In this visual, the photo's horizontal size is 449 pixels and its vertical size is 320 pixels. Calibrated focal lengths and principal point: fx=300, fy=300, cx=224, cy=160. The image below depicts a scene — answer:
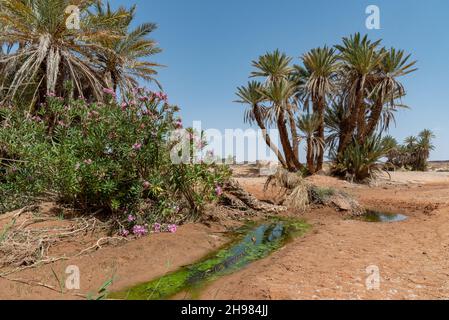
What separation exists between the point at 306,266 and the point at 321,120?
13.1 meters

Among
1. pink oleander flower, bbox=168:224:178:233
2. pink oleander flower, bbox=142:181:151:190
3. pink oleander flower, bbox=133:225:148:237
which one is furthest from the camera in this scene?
pink oleander flower, bbox=168:224:178:233

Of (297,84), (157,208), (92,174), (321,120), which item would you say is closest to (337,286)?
(157,208)

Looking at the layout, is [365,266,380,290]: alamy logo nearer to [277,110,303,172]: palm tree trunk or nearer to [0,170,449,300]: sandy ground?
[0,170,449,300]: sandy ground

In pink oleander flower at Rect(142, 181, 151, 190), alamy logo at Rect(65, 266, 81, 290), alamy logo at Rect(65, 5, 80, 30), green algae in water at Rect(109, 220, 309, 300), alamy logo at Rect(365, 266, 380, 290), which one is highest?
alamy logo at Rect(65, 5, 80, 30)

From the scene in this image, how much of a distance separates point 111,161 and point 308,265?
347 centimetres

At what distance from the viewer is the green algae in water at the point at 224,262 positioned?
133 inches

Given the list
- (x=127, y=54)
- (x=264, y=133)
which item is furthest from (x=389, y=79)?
(x=127, y=54)

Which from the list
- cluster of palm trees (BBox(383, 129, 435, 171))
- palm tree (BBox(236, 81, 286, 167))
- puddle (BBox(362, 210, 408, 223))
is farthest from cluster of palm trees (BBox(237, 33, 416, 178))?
cluster of palm trees (BBox(383, 129, 435, 171))

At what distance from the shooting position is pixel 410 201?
9.44 m

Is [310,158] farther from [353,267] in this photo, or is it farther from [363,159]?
[353,267]

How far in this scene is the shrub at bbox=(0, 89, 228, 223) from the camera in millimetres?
5109

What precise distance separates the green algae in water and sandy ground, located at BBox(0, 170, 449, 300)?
8.1 inches

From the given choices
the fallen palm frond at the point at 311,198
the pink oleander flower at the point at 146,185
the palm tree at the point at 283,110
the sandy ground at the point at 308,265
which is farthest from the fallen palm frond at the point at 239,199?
the palm tree at the point at 283,110

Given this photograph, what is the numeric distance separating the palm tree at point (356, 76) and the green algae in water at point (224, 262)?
10.6m
